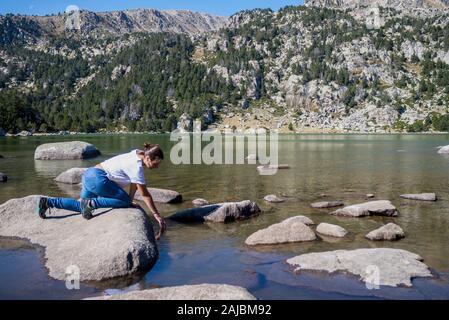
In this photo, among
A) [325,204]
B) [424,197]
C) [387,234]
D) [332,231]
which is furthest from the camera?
[424,197]

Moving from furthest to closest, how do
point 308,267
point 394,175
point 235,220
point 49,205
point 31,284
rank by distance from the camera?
1. point 394,175
2. point 235,220
3. point 49,205
4. point 308,267
5. point 31,284

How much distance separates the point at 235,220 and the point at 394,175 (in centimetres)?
2367

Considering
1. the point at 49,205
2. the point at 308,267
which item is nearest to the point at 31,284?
the point at 49,205

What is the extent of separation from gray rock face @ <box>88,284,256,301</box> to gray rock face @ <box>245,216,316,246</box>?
680 cm

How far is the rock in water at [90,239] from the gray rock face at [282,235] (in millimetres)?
3945

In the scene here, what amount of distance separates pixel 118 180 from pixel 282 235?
6354 millimetres

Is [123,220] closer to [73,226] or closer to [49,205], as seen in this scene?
[73,226]

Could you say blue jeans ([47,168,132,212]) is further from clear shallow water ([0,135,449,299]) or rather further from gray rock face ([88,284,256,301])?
gray rock face ([88,284,256,301])

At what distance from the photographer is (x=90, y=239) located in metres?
12.9

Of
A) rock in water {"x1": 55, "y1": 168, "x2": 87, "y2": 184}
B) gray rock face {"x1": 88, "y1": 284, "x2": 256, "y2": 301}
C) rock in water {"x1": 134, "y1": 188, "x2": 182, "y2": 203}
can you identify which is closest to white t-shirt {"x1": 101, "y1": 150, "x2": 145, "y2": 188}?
gray rock face {"x1": 88, "y1": 284, "x2": 256, "y2": 301}

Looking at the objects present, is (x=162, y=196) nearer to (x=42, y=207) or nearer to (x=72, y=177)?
(x=42, y=207)

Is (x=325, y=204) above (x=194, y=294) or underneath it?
underneath

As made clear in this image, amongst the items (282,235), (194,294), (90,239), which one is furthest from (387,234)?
(90,239)

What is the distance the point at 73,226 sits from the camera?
14.8 m
